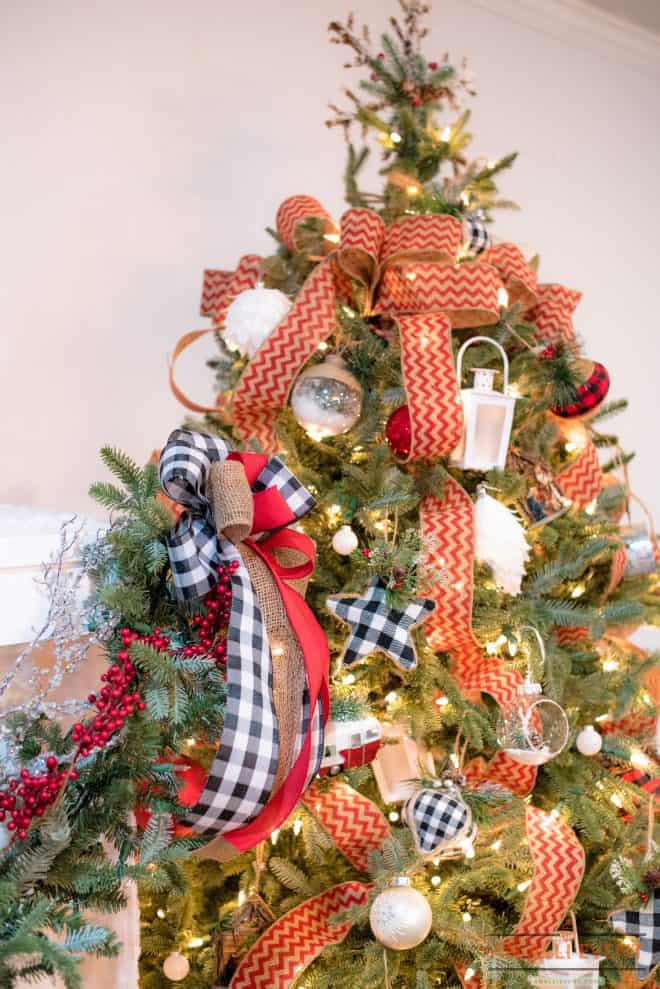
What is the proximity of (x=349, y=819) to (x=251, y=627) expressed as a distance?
A: 15.7 inches

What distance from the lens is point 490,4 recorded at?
2.12 meters

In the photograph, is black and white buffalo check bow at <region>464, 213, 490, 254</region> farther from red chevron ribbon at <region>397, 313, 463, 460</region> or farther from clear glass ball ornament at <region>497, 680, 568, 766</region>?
clear glass ball ornament at <region>497, 680, 568, 766</region>

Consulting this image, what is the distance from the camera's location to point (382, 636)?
0.97m

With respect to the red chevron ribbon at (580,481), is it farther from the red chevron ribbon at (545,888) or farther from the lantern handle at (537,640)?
the red chevron ribbon at (545,888)

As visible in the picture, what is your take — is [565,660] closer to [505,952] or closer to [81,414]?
[505,952]

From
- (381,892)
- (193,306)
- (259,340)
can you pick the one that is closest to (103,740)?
(381,892)

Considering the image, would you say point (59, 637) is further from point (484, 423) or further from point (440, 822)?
point (484, 423)

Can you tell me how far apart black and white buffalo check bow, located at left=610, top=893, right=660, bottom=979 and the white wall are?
1.19 m

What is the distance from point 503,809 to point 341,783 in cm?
23

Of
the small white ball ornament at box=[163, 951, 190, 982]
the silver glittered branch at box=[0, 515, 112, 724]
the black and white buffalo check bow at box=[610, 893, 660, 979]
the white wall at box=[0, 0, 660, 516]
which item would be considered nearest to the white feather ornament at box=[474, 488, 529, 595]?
the black and white buffalo check bow at box=[610, 893, 660, 979]

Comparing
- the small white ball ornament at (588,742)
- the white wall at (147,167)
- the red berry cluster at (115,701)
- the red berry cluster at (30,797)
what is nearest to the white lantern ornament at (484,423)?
the small white ball ornament at (588,742)

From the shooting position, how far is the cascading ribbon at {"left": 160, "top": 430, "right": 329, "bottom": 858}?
76 centimetres

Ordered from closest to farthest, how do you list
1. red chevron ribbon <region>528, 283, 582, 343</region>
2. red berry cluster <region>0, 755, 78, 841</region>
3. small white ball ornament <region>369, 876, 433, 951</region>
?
red berry cluster <region>0, 755, 78, 841</region> < small white ball ornament <region>369, 876, 433, 951</region> < red chevron ribbon <region>528, 283, 582, 343</region>

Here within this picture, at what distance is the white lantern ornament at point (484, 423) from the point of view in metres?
1.13
